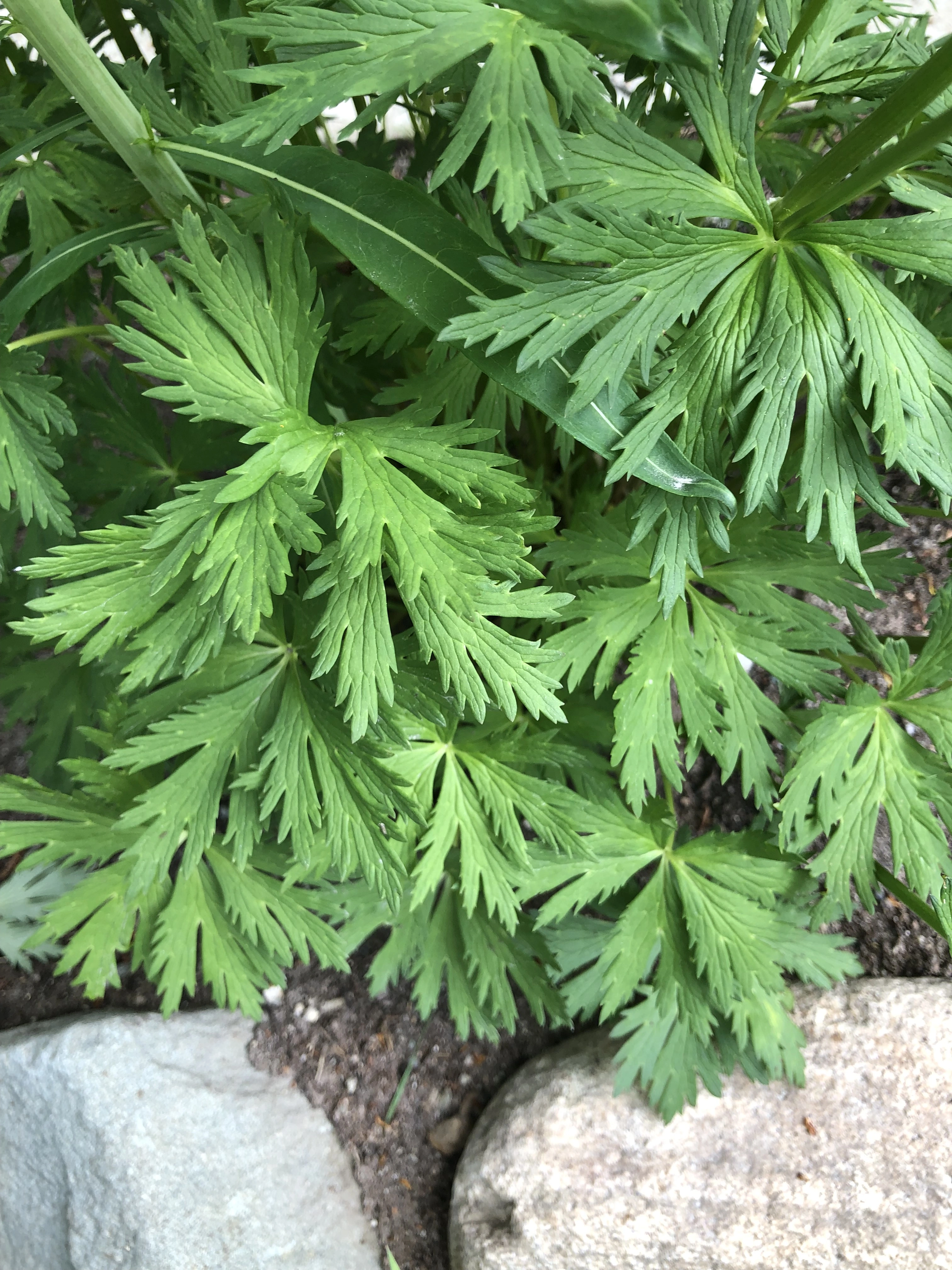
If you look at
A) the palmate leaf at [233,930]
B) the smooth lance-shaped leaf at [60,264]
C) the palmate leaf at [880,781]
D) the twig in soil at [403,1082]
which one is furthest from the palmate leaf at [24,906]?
the palmate leaf at [880,781]

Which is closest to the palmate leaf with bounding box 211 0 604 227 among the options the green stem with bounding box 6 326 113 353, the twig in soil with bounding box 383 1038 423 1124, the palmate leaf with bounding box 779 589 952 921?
the green stem with bounding box 6 326 113 353

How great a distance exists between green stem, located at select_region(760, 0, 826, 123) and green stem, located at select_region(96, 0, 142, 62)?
0.73 metres

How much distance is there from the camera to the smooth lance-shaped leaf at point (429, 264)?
0.75 metres

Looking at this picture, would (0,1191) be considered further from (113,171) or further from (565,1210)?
(113,171)

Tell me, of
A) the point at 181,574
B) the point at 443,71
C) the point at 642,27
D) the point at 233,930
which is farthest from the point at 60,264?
the point at 233,930

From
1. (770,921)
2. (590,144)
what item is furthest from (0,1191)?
(590,144)

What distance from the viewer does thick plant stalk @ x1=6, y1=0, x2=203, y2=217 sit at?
0.68 meters

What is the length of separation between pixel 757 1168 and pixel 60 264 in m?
1.53

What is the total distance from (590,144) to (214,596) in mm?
542

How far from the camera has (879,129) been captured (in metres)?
0.66

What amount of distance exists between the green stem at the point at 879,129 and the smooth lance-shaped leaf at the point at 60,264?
663 mm

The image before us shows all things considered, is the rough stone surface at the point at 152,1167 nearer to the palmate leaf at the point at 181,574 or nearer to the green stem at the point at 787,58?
the palmate leaf at the point at 181,574

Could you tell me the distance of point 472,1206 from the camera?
1341 millimetres

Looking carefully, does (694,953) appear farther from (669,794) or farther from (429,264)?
(429,264)
